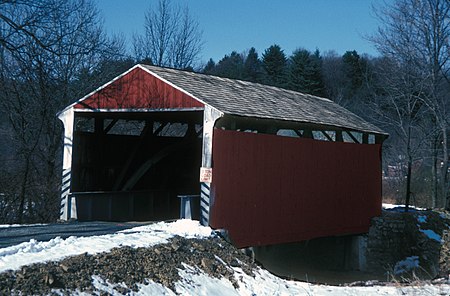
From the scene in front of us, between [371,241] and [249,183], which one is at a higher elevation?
[249,183]

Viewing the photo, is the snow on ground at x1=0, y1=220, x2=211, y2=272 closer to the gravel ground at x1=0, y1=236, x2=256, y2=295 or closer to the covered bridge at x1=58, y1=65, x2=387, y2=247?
the gravel ground at x1=0, y1=236, x2=256, y2=295

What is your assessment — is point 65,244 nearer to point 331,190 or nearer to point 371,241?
Answer: point 331,190

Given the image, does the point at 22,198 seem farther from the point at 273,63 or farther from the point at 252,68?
the point at 252,68

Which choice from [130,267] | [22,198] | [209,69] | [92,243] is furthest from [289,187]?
[209,69]

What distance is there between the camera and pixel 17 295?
646 cm

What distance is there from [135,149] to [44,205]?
4.73 meters

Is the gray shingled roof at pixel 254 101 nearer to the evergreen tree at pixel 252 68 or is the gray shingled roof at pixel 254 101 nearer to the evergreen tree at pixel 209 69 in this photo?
the evergreen tree at pixel 209 69

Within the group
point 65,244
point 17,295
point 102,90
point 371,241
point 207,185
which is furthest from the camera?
point 371,241

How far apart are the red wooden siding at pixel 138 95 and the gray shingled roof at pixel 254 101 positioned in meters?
0.20

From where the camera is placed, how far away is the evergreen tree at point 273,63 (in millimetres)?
54397

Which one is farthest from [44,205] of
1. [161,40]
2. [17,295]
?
[161,40]

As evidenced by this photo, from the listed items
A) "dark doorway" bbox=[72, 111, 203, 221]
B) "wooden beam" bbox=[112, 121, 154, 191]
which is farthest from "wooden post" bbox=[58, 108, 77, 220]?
"wooden beam" bbox=[112, 121, 154, 191]

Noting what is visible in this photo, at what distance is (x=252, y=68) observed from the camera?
219ft

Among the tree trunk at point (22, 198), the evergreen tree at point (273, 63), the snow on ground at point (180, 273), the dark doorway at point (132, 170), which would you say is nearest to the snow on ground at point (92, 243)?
the snow on ground at point (180, 273)
